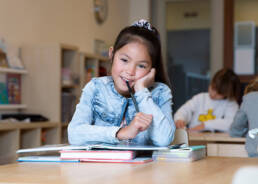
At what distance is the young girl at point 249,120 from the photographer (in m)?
2.17

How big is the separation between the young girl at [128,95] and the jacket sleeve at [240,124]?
1134 millimetres

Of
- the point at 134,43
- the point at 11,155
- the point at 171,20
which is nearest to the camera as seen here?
the point at 134,43

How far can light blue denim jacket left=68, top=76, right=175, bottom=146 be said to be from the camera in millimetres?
1317

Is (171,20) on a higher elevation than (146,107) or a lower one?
higher

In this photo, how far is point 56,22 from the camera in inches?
181

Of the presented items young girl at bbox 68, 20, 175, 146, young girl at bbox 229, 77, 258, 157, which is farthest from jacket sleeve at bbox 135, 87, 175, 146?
young girl at bbox 229, 77, 258, 157

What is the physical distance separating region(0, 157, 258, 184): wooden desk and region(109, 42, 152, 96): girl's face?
1.46ft

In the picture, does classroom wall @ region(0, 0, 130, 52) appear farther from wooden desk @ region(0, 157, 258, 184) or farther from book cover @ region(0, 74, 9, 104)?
wooden desk @ region(0, 157, 258, 184)

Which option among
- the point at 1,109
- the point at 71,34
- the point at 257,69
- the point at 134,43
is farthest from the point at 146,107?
the point at 257,69

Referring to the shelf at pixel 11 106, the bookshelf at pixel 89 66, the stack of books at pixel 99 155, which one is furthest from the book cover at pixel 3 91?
the stack of books at pixel 99 155

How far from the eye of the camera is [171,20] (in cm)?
660

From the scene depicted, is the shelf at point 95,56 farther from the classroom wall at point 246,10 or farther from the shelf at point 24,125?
the classroom wall at point 246,10

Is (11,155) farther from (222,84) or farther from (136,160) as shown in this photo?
(136,160)

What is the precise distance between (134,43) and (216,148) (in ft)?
3.56
